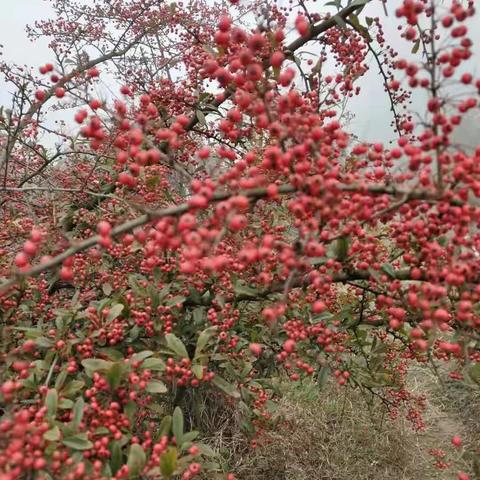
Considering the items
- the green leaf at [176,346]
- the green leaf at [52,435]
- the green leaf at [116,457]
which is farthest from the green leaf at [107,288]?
the green leaf at [52,435]

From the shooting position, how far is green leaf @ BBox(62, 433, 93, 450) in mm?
1912

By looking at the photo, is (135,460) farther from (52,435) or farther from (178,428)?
(178,428)

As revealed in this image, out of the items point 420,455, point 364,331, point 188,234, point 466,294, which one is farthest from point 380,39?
point 420,455

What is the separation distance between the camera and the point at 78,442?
194 centimetres

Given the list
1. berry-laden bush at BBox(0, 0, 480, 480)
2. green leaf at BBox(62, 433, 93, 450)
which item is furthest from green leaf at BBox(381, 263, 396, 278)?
green leaf at BBox(62, 433, 93, 450)

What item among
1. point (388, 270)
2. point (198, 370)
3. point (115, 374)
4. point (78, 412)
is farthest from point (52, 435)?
point (388, 270)

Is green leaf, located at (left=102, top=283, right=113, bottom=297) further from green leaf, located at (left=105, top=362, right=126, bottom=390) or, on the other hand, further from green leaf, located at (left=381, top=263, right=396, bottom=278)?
green leaf, located at (left=381, top=263, right=396, bottom=278)

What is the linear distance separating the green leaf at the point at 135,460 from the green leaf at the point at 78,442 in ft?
0.64

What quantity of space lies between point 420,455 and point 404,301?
4.48m

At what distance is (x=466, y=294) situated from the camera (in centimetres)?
153

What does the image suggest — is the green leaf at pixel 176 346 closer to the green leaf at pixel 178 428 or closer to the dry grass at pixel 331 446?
the green leaf at pixel 178 428

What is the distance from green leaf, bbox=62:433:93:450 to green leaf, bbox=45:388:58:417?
6.6 inches

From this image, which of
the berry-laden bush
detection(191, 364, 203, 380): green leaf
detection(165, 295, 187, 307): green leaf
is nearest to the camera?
the berry-laden bush

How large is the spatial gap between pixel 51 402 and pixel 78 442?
0.78 ft
